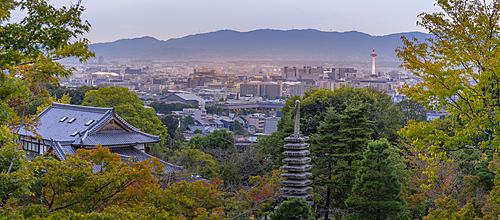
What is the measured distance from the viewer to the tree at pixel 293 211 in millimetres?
11961

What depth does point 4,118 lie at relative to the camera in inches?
242

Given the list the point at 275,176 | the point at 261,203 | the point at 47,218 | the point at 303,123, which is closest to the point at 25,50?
the point at 47,218

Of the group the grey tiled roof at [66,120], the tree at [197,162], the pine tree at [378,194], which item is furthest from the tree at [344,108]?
the pine tree at [378,194]

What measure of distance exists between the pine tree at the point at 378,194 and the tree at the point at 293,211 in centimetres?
227

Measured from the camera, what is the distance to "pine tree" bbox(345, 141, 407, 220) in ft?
44.5

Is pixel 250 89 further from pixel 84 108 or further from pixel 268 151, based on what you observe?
pixel 84 108

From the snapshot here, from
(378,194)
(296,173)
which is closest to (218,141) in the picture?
(296,173)

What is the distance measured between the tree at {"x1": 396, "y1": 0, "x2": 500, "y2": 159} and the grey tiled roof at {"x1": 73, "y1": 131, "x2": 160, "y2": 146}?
13745 millimetres

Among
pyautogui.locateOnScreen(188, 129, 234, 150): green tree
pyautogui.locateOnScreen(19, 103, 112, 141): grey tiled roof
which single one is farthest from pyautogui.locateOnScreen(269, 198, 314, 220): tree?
pyautogui.locateOnScreen(188, 129, 234, 150): green tree

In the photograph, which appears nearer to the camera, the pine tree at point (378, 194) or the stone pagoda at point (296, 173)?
the pine tree at point (378, 194)

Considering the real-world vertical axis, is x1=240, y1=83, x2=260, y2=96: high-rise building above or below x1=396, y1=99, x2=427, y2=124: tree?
below

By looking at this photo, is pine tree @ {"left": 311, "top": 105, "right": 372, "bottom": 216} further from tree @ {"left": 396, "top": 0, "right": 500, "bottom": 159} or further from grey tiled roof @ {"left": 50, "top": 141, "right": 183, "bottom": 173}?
tree @ {"left": 396, "top": 0, "right": 500, "bottom": 159}

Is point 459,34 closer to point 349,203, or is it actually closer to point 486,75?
point 486,75

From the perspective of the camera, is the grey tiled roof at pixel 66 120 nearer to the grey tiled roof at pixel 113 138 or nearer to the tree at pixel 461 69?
the grey tiled roof at pixel 113 138
